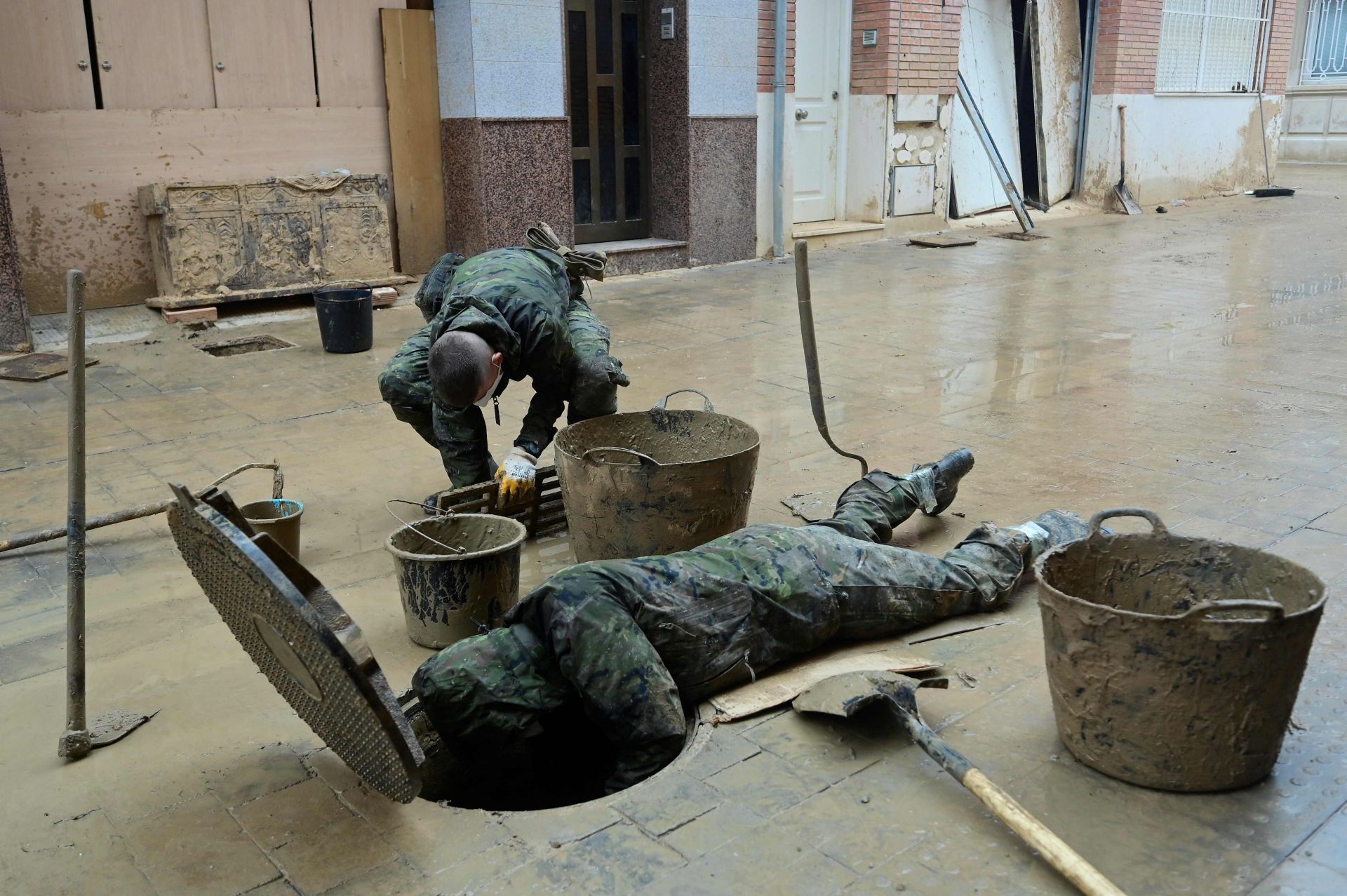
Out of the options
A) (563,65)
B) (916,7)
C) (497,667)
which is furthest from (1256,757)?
(916,7)

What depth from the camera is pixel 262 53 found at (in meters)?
8.22

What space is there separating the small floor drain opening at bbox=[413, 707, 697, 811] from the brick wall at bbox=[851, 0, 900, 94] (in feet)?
31.6

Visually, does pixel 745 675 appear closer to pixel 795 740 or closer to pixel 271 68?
pixel 795 740

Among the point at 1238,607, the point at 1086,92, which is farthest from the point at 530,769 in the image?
the point at 1086,92

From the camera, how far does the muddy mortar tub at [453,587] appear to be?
329cm

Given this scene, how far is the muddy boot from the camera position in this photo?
4.14 m

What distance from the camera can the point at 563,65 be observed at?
898 cm

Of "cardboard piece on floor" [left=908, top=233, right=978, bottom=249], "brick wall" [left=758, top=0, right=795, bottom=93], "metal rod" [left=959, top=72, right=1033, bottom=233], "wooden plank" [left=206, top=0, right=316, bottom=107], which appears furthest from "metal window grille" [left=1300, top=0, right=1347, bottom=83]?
"wooden plank" [left=206, top=0, right=316, bottom=107]

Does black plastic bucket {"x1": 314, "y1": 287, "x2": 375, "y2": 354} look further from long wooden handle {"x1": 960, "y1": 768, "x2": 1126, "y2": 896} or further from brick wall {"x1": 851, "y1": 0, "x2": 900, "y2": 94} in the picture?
brick wall {"x1": 851, "y1": 0, "x2": 900, "y2": 94}

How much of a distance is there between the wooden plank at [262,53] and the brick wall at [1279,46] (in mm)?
13828

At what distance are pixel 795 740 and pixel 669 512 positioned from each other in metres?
1.01

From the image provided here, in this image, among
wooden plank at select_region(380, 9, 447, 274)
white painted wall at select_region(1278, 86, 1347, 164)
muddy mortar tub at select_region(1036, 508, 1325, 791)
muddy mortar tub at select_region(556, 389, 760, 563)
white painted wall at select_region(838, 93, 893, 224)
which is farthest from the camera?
white painted wall at select_region(1278, 86, 1347, 164)

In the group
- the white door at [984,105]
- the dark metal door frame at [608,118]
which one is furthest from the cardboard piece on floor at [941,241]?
the dark metal door frame at [608,118]

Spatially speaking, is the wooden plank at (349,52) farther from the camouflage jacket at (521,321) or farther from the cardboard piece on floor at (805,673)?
the cardboard piece on floor at (805,673)
